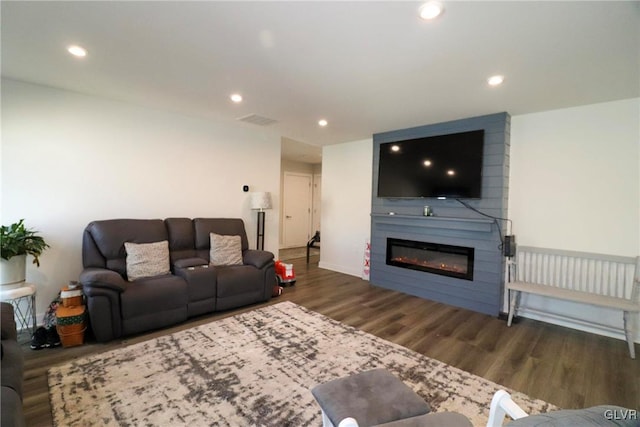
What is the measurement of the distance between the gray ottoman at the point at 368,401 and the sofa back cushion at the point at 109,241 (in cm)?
282

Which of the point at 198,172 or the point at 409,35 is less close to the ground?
the point at 409,35

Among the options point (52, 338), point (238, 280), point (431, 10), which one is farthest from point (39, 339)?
point (431, 10)

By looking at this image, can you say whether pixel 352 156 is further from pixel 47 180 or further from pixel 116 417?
pixel 116 417

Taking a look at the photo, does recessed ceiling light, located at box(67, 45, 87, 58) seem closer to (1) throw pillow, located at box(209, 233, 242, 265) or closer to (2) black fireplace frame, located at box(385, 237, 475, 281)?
(1) throw pillow, located at box(209, 233, 242, 265)

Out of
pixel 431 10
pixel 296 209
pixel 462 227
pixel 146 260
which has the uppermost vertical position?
pixel 431 10

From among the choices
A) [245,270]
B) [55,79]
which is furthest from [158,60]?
[245,270]

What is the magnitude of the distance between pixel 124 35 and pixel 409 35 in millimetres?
2007

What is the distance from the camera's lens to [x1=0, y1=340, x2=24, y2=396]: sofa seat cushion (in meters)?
1.31

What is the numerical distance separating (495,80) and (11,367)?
12.8 feet

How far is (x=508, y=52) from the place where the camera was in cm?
208

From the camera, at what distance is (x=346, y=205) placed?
539cm

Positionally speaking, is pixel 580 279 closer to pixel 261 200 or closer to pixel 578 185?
pixel 578 185

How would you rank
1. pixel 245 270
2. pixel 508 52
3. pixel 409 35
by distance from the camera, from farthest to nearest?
1. pixel 245 270
2. pixel 508 52
3. pixel 409 35

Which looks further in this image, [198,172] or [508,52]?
[198,172]
